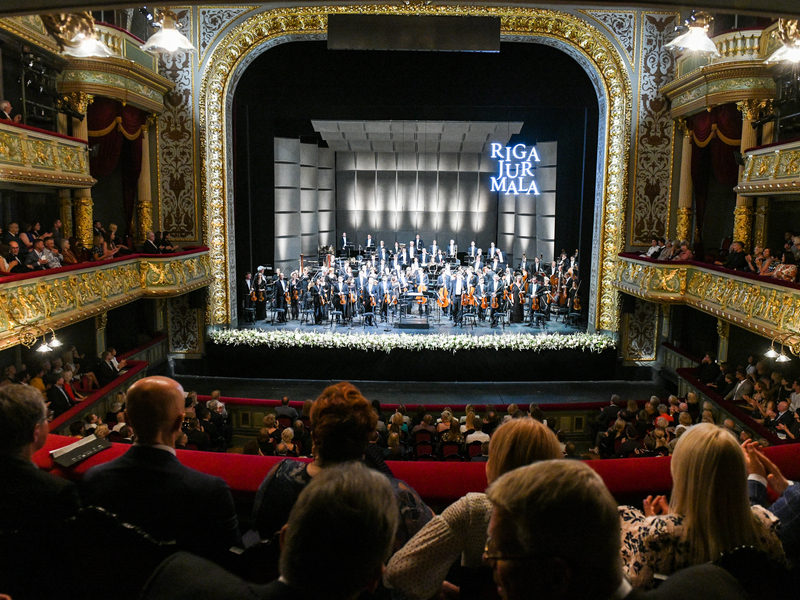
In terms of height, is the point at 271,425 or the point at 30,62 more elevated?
the point at 30,62

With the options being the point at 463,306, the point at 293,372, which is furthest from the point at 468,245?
the point at 293,372

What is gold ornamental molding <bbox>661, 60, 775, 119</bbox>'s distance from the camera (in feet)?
38.1

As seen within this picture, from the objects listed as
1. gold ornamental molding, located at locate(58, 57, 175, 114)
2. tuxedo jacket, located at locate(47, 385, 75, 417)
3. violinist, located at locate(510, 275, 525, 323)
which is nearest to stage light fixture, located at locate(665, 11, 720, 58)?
violinist, located at locate(510, 275, 525, 323)

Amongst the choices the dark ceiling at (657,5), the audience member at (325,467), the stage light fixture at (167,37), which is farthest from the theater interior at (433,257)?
the audience member at (325,467)

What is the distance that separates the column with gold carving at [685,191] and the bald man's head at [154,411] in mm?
13465

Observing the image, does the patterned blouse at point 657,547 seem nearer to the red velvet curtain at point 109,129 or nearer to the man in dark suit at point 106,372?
the man in dark suit at point 106,372

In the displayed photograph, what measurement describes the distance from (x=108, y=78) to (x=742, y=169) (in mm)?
11788

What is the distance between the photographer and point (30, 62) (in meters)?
10.8

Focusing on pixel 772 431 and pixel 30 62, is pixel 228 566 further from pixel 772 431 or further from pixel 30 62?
pixel 30 62

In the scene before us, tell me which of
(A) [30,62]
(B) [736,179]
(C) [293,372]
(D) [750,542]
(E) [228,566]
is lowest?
(C) [293,372]

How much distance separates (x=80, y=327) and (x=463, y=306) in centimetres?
809

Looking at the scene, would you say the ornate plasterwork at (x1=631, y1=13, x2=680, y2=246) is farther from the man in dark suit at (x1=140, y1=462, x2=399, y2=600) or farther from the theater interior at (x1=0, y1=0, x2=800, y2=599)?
the man in dark suit at (x1=140, y1=462, x2=399, y2=600)

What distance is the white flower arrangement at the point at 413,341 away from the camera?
13.3 meters

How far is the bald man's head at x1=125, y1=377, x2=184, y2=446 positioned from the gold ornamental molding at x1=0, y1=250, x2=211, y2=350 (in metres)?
7.27
